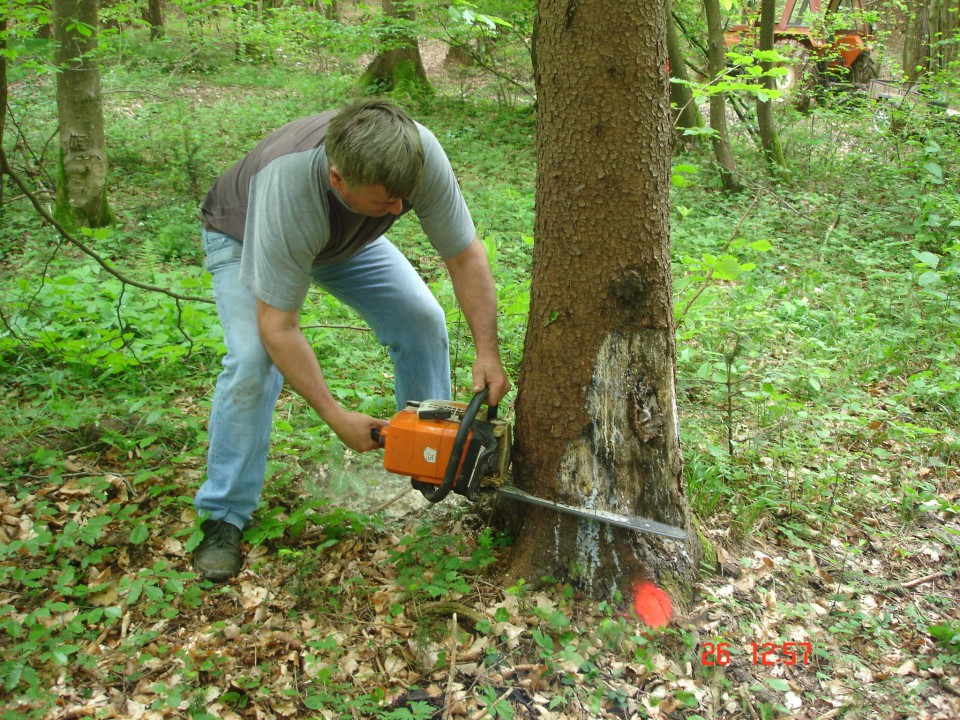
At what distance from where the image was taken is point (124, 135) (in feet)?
32.1

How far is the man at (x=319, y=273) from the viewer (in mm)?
2400

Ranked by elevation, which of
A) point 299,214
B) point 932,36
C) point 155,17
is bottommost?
point 299,214

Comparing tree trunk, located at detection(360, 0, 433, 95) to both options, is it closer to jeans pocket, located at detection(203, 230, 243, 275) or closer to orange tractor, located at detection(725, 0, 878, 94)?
orange tractor, located at detection(725, 0, 878, 94)

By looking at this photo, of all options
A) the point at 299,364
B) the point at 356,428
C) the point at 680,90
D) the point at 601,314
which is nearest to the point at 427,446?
the point at 356,428

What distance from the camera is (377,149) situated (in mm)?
2281

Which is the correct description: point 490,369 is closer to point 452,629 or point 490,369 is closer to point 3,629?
point 452,629

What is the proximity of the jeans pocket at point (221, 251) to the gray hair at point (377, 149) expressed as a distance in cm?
75

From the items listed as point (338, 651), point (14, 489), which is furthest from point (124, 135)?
point (338, 651)

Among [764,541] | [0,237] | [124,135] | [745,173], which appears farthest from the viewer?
[124,135]

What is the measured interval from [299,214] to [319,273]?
593mm

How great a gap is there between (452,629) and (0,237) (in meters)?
6.49

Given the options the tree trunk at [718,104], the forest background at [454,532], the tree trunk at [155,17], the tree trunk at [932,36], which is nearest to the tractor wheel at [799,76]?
the tree trunk at [932,36]

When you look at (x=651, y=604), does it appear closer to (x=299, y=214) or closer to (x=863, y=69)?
(x=299, y=214)
